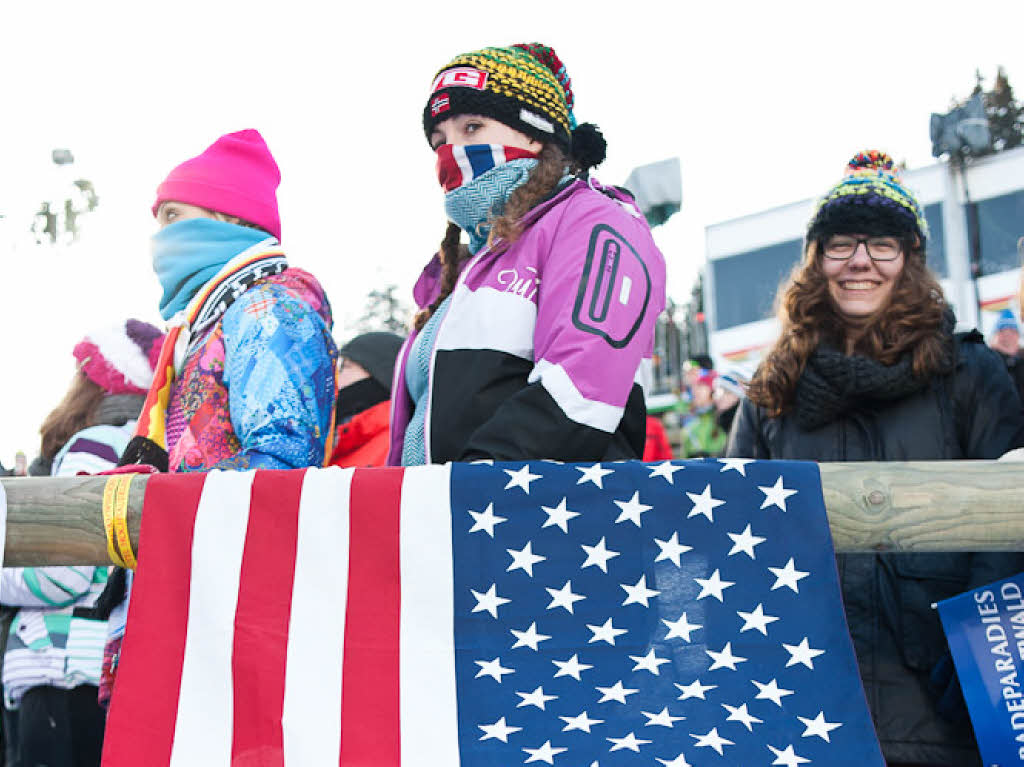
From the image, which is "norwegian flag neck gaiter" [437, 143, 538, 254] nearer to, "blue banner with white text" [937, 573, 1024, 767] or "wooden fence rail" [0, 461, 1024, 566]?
"wooden fence rail" [0, 461, 1024, 566]

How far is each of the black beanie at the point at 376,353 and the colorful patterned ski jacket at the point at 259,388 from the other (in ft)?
5.47

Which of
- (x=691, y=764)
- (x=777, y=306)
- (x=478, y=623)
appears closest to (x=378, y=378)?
(x=777, y=306)

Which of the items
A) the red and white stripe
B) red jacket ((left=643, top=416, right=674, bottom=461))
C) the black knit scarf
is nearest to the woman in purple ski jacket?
the red and white stripe

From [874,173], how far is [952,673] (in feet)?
4.98

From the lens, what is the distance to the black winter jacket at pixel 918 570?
267 cm

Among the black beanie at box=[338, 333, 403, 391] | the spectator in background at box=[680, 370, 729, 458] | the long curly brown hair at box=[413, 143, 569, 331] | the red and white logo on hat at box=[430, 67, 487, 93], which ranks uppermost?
the spectator in background at box=[680, 370, 729, 458]

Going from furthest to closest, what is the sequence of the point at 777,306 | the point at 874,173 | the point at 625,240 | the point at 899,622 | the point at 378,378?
the point at 378,378 → the point at 777,306 → the point at 874,173 → the point at 899,622 → the point at 625,240

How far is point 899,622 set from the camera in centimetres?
278

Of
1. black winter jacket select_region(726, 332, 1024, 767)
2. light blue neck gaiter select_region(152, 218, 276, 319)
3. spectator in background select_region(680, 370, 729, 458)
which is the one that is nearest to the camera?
black winter jacket select_region(726, 332, 1024, 767)

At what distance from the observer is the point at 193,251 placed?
125 inches

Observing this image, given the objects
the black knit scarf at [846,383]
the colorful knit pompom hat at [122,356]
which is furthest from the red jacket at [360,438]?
the black knit scarf at [846,383]

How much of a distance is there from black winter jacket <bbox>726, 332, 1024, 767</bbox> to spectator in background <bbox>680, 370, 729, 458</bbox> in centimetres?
752

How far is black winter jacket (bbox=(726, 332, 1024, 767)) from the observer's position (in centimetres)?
267

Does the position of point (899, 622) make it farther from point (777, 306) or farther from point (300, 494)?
point (300, 494)
